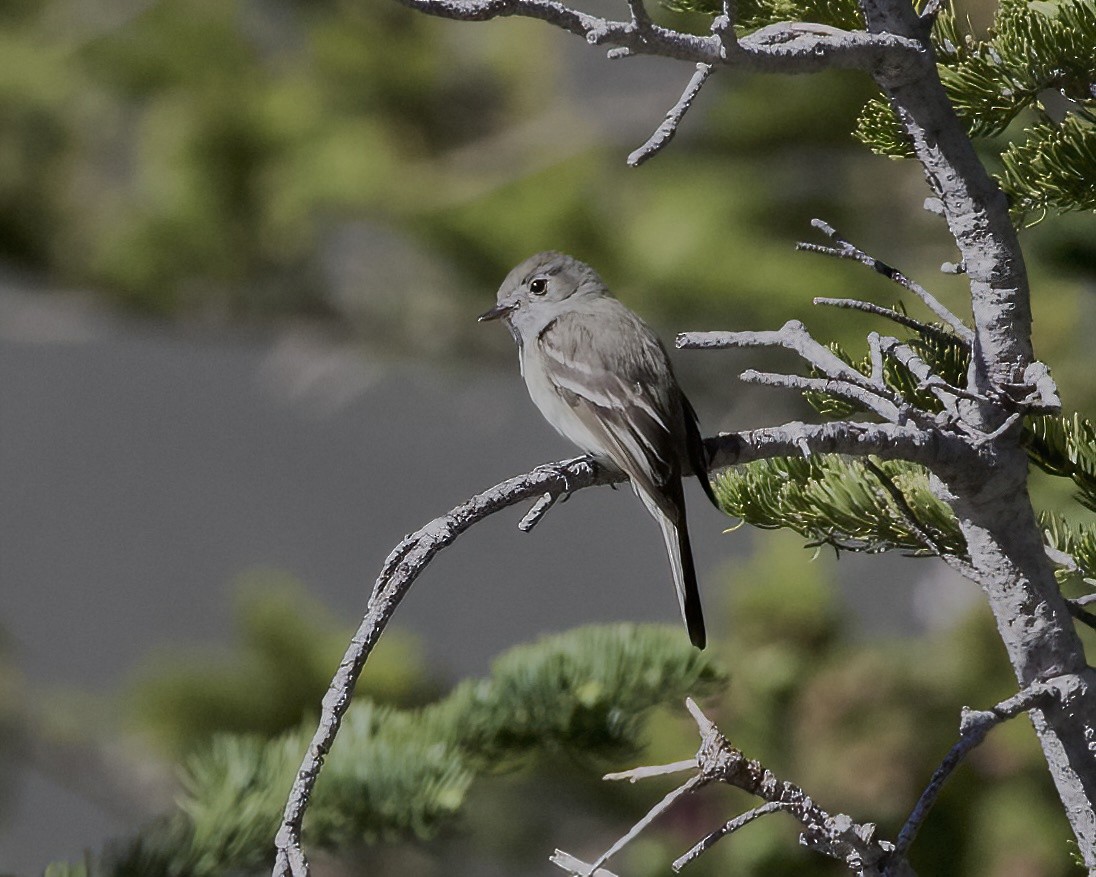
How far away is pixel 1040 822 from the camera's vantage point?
2.37 meters

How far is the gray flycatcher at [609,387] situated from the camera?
178cm

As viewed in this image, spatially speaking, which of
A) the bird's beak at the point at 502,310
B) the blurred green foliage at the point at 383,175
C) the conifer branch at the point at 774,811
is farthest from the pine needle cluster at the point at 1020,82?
the blurred green foliage at the point at 383,175

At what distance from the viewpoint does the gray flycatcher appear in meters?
1.78

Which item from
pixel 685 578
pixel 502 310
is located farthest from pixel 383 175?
pixel 685 578

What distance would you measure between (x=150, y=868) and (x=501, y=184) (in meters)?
3.54

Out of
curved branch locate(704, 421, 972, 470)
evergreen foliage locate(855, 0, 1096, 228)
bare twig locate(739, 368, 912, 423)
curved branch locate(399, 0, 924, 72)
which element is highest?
curved branch locate(399, 0, 924, 72)

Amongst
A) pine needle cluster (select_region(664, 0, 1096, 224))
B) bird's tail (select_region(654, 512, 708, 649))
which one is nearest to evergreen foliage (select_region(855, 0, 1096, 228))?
pine needle cluster (select_region(664, 0, 1096, 224))

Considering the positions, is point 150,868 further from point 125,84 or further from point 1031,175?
point 125,84

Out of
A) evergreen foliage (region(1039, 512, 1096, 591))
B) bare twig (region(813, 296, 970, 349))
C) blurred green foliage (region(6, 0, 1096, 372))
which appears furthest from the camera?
blurred green foliage (region(6, 0, 1096, 372))

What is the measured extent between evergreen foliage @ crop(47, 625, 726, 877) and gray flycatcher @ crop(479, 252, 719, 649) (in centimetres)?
10

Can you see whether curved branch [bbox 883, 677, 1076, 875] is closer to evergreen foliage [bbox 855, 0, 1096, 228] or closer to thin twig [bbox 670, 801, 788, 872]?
thin twig [bbox 670, 801, 788, 872]

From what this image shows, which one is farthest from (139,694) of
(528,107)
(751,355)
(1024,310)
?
(528,107)

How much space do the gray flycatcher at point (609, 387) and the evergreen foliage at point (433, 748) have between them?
0.10 metres

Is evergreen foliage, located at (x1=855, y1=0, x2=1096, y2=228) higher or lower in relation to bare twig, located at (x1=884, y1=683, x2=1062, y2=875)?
higher
